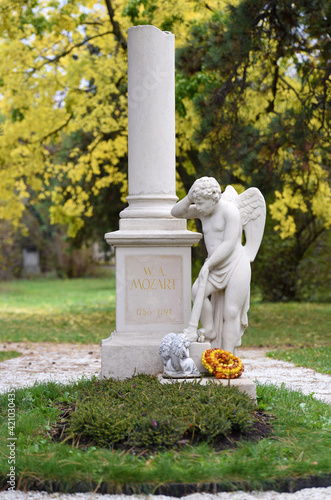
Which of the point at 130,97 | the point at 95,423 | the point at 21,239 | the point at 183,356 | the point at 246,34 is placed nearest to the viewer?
the point at 95,423

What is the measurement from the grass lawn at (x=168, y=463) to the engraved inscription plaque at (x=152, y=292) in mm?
1863

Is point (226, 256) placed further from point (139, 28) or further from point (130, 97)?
point (139, 28)

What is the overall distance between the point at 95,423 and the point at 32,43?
39.2ft

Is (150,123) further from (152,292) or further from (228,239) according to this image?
(152,292)

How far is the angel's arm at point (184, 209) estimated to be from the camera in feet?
21.4

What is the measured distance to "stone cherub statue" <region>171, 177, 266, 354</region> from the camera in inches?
247

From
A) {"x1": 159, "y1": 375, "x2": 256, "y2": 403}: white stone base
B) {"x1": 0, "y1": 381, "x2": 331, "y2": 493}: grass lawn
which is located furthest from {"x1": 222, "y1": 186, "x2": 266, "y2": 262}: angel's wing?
{"x1": 0, "y1": 381, "x2": 331, "y2": 493}: grass lawn

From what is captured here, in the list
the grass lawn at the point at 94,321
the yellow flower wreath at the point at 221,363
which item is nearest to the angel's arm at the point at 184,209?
the yellow flower wreath at the point at 221,363

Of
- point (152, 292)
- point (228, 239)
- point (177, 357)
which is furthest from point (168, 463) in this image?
point (152, 292)

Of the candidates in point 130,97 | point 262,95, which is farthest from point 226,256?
→ point 262,95

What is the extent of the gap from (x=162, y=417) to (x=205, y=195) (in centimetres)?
229

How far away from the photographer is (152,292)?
22.1ft

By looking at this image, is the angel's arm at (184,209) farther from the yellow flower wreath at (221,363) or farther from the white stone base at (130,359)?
the yellow flower wreath at (221,363)

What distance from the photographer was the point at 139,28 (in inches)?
281
